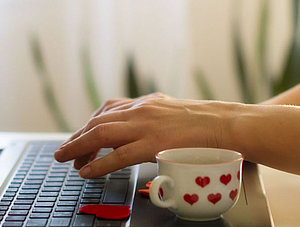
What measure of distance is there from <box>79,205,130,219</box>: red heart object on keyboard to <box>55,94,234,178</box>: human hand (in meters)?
0.11

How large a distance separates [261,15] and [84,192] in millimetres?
1530

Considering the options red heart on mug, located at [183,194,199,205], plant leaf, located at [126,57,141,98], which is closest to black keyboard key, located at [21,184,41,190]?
red heart on mug, located at [183,194,199,205]

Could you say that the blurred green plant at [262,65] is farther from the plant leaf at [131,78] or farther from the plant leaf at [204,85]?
the plant leaf at [131,78]

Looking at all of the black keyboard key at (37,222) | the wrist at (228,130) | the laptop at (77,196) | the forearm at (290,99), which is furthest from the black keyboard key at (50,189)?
the forearm at (290,99)

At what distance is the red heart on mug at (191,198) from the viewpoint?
40cm

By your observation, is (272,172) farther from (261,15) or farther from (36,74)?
(36,74)

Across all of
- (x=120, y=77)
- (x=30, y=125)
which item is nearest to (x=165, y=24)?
(x=120, y=77)

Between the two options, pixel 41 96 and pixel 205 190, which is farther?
pixel 41 96

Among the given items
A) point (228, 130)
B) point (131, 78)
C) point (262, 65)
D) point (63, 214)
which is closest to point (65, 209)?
point (63, 214)

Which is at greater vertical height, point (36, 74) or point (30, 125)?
point (36, 74)

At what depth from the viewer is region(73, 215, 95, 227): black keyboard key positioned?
41 centimetres

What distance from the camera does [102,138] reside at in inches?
22.2

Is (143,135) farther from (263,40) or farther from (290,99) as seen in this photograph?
(263,40)

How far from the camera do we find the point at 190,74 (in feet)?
6.30
